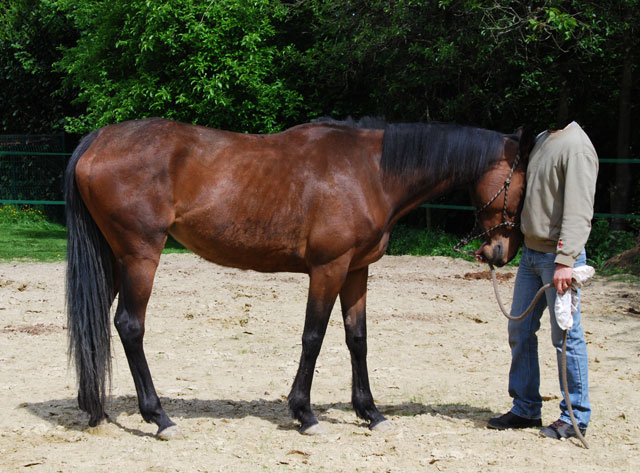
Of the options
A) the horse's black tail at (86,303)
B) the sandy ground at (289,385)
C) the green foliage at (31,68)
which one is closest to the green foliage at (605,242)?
the sandy ground at (289,385)

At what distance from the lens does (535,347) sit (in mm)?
4133

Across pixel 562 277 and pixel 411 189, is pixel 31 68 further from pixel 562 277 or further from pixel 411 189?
pixel 562 277

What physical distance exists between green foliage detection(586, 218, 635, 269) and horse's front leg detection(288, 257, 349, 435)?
732cm

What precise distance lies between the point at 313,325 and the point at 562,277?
4.61 feet

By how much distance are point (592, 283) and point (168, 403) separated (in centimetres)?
640

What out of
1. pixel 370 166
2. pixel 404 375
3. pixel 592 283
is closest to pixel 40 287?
pixel 404 375

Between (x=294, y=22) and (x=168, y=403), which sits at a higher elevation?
(x=294, y=22)

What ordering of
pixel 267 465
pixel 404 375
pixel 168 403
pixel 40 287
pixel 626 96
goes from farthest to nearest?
pixel 626 96 → pixel 40 287 → pixel 404 375 → pixel 168 403 → pixel 267 465

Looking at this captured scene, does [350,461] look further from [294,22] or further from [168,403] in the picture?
[294,22]

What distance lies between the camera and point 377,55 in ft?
41.1

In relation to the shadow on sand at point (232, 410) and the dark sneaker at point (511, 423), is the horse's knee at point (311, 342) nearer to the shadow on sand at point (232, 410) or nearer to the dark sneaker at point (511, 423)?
the shadow on sand at point (232, 410)

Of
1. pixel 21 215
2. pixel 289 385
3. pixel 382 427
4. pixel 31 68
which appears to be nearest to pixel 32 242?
pixel 21 215

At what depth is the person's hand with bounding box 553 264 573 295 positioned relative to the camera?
144 inches

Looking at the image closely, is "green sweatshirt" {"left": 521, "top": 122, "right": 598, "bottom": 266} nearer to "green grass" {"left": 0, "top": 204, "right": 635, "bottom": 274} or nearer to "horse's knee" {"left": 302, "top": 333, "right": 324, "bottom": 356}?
"horse's knee" {"left": 302, "top": 333, "right": 324, "bottom": 356}
